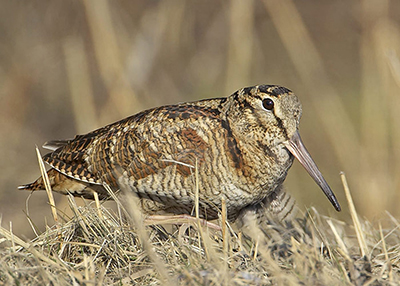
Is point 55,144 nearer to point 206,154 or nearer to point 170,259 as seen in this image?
point 206,154

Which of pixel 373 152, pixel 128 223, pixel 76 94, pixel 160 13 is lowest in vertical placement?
pixel 373 152

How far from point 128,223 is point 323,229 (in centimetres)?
115

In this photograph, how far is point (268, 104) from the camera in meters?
2.96

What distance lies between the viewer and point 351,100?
8.20 meters

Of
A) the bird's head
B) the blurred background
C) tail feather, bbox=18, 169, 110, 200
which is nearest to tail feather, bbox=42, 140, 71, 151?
tail feather, bbox=18, 169, 110, 200

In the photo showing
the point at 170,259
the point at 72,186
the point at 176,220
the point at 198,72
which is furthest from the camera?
the point at 198,72

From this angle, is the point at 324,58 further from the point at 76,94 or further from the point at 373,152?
the point at 76,94

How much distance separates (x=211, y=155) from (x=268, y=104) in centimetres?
39

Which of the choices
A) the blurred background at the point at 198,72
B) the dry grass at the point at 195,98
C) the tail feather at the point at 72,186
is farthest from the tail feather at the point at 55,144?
the blurred background at the point at 198,72

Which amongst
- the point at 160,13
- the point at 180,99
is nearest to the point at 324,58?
the point at 180,99

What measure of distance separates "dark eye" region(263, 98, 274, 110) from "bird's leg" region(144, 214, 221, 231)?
654 millimetres

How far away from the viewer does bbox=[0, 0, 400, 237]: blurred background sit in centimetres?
538

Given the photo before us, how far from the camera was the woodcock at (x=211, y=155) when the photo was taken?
9.70ft

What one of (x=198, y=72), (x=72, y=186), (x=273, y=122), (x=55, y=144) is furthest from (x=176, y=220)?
(x=198, y=72)
